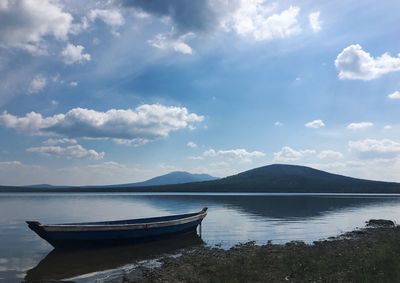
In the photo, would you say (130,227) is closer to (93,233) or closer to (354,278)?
(93,233)

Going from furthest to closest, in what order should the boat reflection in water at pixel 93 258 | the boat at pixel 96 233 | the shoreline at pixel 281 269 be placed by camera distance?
the boat at pixel 96 233
the boat reflection in water at pixel 93 258
the shoreline at pixel 281 269

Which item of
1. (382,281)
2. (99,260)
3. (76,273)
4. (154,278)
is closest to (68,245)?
(99,260)

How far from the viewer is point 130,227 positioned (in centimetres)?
3306

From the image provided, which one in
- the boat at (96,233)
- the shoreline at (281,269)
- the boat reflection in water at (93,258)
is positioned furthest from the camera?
the boat at (96,233)

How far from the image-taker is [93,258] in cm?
2852

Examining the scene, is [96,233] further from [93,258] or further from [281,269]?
[281,269]

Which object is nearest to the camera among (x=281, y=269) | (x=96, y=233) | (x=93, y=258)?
(x=281, y=269)

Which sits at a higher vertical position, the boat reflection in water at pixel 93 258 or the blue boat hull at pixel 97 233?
the blue boat hull at pixel 97 233

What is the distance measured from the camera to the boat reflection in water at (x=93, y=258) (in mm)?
23847

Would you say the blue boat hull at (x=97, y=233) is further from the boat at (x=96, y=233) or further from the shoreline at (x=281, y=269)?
the shoreline at (x=281, y=269)

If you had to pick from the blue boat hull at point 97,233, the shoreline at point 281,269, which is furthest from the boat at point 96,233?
the shoreline at point 281,269

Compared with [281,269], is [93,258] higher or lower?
lower

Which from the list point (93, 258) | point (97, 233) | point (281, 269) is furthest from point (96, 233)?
point (281, 269)

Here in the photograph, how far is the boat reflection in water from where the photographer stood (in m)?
23.8
